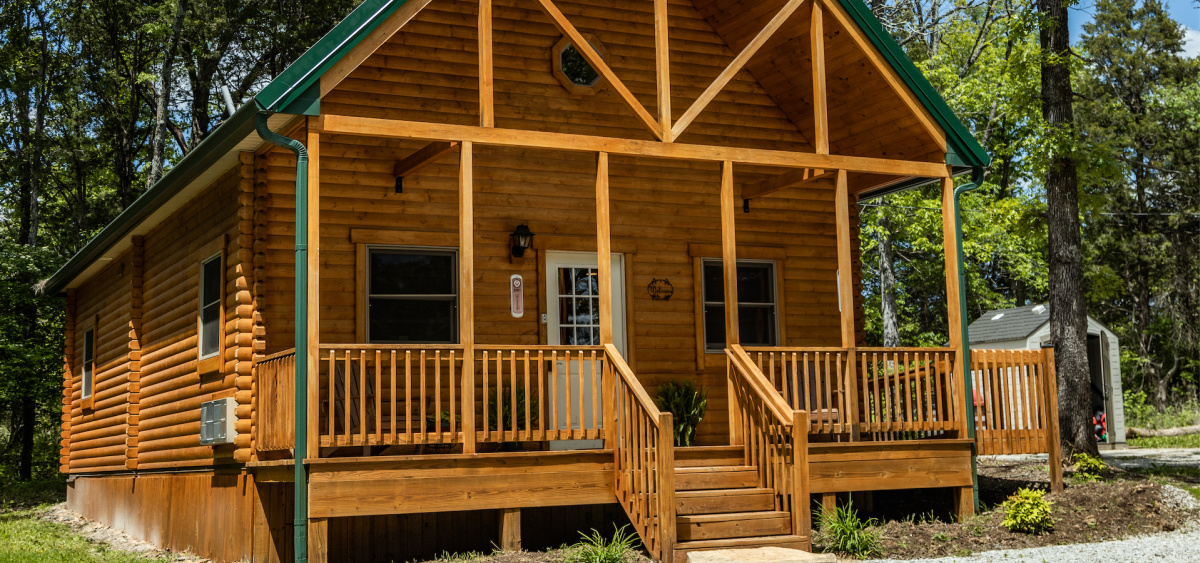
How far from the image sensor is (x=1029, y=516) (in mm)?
9164

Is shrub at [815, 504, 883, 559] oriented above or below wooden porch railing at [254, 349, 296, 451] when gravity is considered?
below

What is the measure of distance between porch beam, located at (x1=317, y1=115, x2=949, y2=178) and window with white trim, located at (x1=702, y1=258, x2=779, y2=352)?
2.12 m

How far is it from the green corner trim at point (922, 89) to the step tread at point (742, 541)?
174 inches

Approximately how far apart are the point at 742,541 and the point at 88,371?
12.0m

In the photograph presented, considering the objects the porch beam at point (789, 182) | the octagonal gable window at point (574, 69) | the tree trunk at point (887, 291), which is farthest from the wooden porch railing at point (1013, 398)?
the tree trunk at point (887, 291)

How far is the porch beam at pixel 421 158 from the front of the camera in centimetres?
913

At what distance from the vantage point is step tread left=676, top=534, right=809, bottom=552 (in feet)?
26.0

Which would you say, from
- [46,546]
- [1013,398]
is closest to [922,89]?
[1013,398]

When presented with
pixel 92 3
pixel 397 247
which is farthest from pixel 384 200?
pixel 92 3

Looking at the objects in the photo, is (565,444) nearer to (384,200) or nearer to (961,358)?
(384,200)

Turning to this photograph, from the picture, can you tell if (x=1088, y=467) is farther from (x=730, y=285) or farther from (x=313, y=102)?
(x=313, y=102)

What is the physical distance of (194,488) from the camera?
1084 centimetres

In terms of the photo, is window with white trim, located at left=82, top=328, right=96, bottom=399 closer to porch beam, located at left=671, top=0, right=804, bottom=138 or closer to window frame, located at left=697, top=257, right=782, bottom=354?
window frame, located at left=697, top=257, right=782, bottom=354

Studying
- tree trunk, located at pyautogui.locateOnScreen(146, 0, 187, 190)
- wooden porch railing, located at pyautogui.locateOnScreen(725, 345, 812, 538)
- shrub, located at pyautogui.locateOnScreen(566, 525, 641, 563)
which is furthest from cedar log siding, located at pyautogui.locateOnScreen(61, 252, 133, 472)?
wooden porch railing, located at pyautogui.locateOnScreen(725, 345, 812, 538)
